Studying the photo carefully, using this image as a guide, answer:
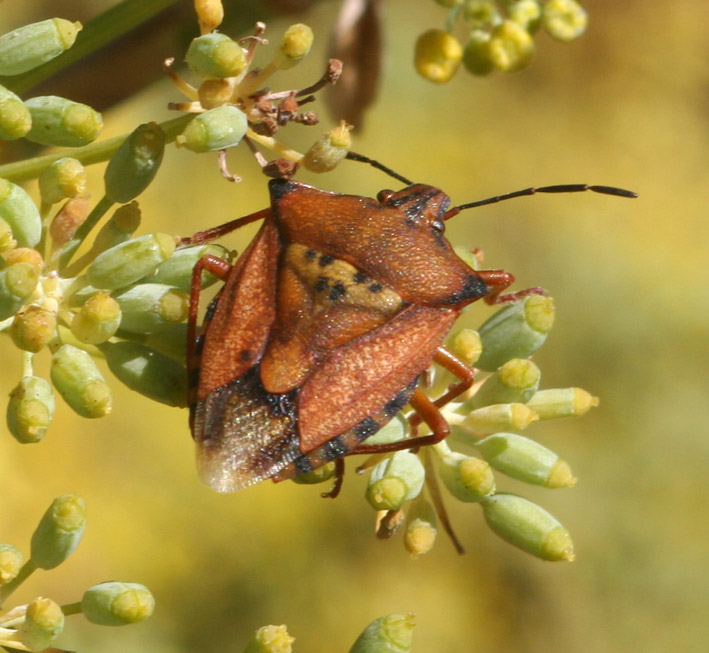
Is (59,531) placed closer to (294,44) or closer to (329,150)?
(329,150)

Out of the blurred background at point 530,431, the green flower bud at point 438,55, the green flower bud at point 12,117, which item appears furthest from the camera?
the blurred background at point 530,431

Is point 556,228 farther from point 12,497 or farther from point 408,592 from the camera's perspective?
point 12,497

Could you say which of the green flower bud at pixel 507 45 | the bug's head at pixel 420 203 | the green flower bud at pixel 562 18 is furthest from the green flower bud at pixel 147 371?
the green flower bud at pixel 562 18

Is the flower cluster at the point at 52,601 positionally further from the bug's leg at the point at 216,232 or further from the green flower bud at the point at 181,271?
the bug's leg at the point at 216,232

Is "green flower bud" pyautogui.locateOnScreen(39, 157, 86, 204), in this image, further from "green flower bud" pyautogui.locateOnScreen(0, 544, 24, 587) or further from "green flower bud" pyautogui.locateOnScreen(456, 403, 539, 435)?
"green flower bud" pyautogui.locateOnScreen(456, 403, 539, 435)

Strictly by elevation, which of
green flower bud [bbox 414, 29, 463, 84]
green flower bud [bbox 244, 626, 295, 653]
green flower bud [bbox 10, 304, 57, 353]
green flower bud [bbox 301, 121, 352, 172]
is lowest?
green flower bud [bbox 244, 626, 295, 653]

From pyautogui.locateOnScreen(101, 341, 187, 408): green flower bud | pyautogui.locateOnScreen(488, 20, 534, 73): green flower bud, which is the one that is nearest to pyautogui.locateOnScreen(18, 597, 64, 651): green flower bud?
pyautogui.locateOnScreen(101, 341, 187, 408): green flower bud

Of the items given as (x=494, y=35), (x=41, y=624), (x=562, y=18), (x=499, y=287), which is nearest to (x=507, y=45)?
(x=494, y=35)
